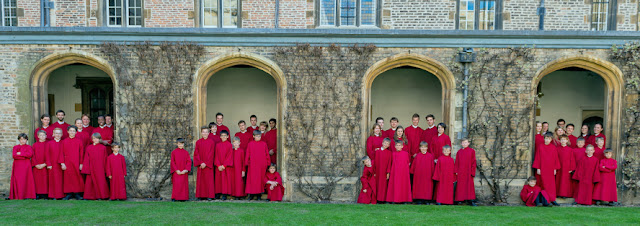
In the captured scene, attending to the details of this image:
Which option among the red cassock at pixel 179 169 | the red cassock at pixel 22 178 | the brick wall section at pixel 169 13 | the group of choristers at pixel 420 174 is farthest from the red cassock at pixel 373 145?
the red cassock at pixel 22 178

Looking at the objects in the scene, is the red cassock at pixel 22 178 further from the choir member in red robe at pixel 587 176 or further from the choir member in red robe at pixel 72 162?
the choir member in red robe at pixel 587 176

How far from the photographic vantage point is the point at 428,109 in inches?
537

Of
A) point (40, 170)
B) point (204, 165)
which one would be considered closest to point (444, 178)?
point (204, 165)

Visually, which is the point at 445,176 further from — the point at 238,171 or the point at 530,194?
the point at 238,171

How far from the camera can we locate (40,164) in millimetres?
8781

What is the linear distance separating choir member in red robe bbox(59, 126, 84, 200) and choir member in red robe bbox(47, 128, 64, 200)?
93 millimetres

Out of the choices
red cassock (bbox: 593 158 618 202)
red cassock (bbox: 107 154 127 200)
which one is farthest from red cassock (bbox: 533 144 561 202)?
red cassock (bbox: 107 154 127 200)

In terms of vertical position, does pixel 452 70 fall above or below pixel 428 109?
above

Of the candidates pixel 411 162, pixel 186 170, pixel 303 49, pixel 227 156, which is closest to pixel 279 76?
pixel 303 49

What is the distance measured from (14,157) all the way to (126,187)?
2271 mm

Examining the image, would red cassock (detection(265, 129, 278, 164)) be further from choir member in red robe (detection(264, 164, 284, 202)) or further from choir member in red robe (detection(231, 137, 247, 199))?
choir member in red robe (detection(231, 137, 247, 199))

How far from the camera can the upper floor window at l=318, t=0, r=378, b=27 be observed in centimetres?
1015

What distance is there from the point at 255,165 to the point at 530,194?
597cm

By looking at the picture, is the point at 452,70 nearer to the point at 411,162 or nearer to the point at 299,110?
the point at 411,162
